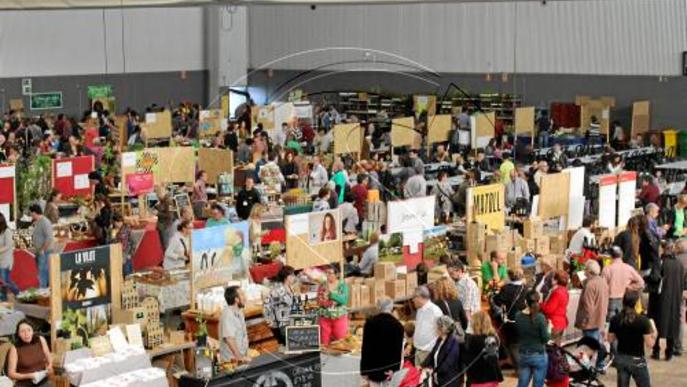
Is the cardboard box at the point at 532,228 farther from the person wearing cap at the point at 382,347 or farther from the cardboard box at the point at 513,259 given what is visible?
the person wearing cap at the point at 382,347

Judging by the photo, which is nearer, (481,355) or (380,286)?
(481,355)

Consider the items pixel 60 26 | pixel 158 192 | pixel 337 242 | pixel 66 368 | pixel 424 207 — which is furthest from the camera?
pixel 60 26

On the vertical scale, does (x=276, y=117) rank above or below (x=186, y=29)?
below

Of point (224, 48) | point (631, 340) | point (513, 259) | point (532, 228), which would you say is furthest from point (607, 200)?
point (224, 48)

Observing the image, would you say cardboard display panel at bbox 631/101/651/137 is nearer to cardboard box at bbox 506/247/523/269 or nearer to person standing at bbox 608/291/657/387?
cardboard box at bbox 506/247/523/269

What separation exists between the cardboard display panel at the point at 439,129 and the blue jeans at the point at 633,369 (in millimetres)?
13713

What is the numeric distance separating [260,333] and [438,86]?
21.6m

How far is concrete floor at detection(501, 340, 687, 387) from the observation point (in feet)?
40.0

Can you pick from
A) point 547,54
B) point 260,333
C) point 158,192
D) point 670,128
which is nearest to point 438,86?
point 547,54

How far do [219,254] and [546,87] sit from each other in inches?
776

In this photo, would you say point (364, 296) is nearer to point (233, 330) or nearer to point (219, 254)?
point (219, 254)

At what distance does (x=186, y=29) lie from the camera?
35.4 metres

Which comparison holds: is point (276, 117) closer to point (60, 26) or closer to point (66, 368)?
point (60, 26)

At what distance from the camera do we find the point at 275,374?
33.0ft
